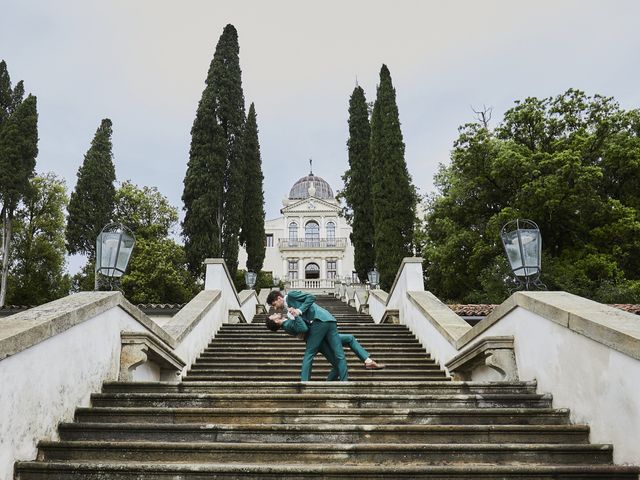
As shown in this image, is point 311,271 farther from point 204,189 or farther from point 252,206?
point 204,189

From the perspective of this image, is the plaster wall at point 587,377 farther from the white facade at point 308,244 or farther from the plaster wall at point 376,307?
the white facade at point 308,244

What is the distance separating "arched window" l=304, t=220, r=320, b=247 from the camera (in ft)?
168

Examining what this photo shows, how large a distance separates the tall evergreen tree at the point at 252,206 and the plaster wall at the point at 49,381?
78.1 ft

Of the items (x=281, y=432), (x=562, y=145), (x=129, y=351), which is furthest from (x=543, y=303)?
(x=562, y=145)

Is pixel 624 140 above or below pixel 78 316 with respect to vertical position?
above

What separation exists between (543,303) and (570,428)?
1145 mm

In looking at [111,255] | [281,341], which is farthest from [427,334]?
[111,255]

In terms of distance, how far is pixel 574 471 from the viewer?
3.05 m

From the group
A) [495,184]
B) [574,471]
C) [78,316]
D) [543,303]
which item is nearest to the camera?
[574,471]

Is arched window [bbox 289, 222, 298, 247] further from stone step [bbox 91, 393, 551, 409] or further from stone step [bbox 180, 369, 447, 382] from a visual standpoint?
stone step [bbox 91, 393, 551, 409]

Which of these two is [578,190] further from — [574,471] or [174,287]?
[174,287]

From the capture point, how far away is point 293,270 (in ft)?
163

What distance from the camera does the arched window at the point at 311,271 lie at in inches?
1962

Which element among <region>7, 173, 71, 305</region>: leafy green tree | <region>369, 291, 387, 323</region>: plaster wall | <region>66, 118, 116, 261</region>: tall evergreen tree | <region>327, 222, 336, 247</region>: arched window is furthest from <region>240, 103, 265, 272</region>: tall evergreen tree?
<region>327, 222, 336, 247</region>: arched window
